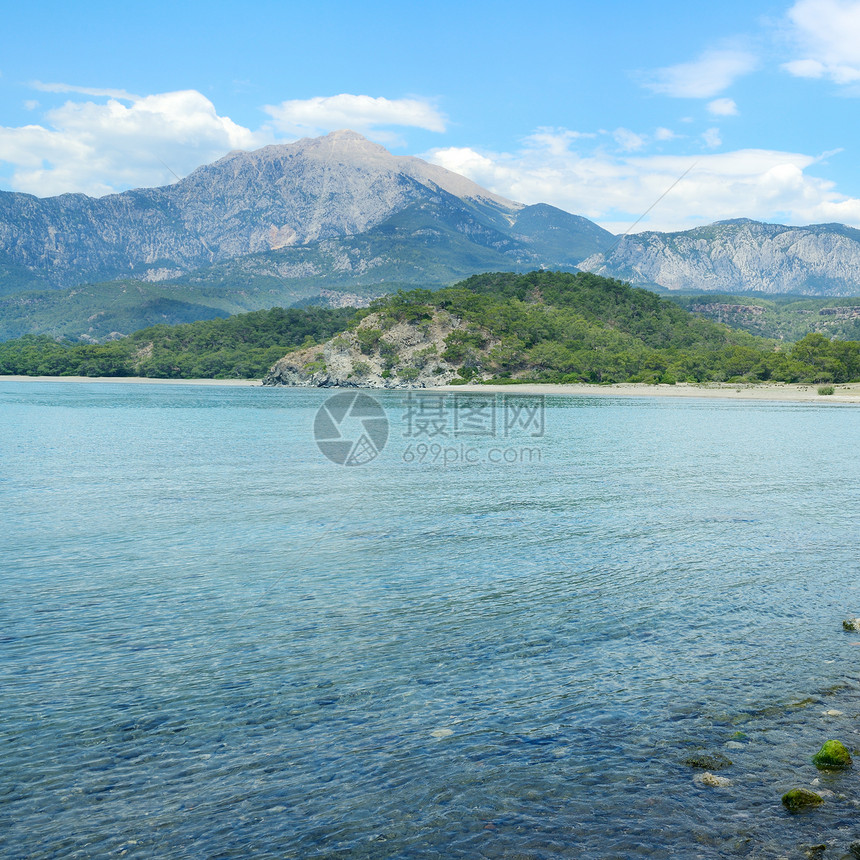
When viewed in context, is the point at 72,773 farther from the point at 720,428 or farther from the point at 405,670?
the point at 720,428

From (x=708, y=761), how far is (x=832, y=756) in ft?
4.15

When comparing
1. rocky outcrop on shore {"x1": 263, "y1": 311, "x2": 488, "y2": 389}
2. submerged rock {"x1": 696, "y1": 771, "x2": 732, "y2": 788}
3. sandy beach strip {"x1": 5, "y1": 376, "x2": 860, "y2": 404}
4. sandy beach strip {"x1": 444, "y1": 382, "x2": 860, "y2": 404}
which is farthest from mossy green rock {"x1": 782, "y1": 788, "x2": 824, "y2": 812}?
rocky outcrop on shore {"x1": 263, "y1": 311, "x2": 488, "y2": 389}

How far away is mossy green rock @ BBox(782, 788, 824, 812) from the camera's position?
687 cm

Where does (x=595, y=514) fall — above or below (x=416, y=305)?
below

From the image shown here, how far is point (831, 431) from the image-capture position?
173 feet

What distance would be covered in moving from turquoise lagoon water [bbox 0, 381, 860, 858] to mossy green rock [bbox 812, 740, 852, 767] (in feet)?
0.89

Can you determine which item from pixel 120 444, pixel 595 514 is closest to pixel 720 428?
pixel 595 514

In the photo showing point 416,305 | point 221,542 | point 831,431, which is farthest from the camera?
point 416,305

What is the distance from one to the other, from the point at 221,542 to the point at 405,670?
9.21 metres

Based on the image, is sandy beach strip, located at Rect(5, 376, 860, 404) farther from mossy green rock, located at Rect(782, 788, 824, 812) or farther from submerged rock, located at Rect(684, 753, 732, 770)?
mossy green rock, located at Rect(782, 788, 824, 812)

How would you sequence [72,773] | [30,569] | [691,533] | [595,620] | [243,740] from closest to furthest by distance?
[72,773], [243,740], [595,620], [30,569], [691,533]

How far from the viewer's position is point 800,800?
6902mm

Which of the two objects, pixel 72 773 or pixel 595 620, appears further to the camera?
pixel 595 620

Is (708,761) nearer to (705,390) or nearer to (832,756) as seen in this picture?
(832,756)
